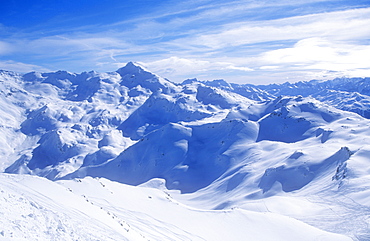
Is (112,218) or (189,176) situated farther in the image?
(189,176)

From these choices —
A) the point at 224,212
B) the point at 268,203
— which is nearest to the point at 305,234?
the point at 224,212

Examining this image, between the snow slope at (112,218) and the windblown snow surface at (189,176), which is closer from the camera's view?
the snow slope at (112,218)

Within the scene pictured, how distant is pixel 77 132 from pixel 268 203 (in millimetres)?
128300

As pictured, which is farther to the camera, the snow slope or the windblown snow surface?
the windblown snow surface

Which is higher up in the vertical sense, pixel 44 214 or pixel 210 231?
pixel 44 214

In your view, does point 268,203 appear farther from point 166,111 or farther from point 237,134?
point 166,111

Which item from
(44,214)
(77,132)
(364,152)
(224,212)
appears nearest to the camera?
(44,214)

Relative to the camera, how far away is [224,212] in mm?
28203

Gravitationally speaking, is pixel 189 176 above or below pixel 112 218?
below

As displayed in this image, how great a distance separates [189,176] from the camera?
75.2m

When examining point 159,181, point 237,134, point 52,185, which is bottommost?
point 159,181

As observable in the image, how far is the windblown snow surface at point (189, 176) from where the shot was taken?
63.7 ft

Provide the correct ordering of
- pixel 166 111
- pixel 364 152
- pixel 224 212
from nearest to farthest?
1. pixel 224 212
2. pixel 364 152
3. pixel 166 111

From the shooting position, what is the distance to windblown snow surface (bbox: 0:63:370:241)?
19428 mm
